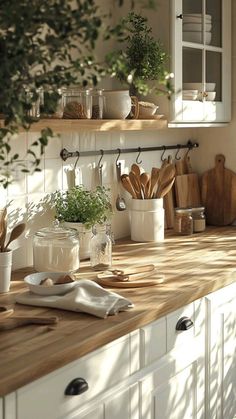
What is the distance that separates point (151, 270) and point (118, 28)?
1600mm

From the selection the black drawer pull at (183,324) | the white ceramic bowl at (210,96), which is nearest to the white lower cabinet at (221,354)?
the black drawer pull at (183,324)

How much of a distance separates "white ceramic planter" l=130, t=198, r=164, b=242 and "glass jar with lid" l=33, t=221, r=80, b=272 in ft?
2.37

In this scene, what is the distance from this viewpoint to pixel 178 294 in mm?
2377

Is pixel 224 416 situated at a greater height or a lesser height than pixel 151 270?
lesser

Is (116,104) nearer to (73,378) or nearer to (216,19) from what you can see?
(216,19)

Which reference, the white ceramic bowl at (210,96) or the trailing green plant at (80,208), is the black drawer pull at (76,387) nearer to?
the trailing green plant at (80,208)

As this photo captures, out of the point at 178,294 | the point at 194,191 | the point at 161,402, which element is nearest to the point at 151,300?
the point at 178,294

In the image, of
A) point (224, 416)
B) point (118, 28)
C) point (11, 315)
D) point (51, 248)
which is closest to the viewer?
point (118, 28)

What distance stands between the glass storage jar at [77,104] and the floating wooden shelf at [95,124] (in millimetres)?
38

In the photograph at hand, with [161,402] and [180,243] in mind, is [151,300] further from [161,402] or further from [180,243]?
[180,243]

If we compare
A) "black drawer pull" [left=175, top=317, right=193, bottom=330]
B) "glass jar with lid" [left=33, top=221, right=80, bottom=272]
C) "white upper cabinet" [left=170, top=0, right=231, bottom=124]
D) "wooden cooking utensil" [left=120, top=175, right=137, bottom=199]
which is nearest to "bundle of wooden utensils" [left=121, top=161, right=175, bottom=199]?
"wooden cooking utensil" [left=120, top=175, right=137, bottom=199]

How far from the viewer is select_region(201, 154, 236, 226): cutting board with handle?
3.81 m

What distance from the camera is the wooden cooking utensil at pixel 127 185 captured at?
3.32 metres

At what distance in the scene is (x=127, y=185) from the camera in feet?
10.9
